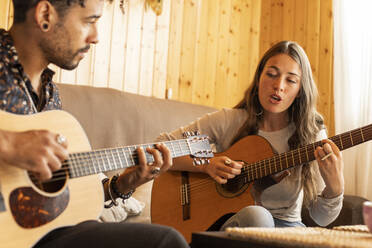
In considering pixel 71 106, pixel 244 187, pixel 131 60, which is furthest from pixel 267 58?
pixel 131 60

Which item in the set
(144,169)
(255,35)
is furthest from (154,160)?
(255,35)

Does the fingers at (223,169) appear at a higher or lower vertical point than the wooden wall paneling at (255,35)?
lower

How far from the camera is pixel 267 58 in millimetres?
2070

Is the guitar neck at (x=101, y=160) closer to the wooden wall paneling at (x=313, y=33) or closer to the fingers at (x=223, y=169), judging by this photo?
the fingers at (x=223, y=169)

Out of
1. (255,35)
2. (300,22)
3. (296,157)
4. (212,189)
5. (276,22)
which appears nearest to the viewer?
(296,157)

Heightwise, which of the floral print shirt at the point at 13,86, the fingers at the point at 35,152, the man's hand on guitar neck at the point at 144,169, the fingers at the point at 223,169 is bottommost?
the fingers at the point at 223,169

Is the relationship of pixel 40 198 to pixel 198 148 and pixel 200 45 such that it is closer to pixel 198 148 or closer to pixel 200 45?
pixel 198 148

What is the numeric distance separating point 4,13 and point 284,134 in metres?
1.68

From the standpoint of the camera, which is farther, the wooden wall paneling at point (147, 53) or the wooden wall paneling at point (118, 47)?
the wooden wall paneling at point (147, 53)

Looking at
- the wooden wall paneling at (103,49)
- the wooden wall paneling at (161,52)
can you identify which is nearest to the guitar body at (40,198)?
the wooden wall paneling at (103,49)

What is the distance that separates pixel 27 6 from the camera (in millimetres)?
1225

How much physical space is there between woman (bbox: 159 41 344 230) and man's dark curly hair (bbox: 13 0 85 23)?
89 centimetres

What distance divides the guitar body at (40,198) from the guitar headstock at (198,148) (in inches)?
17.2

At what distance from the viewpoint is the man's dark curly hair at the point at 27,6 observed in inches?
48.1
